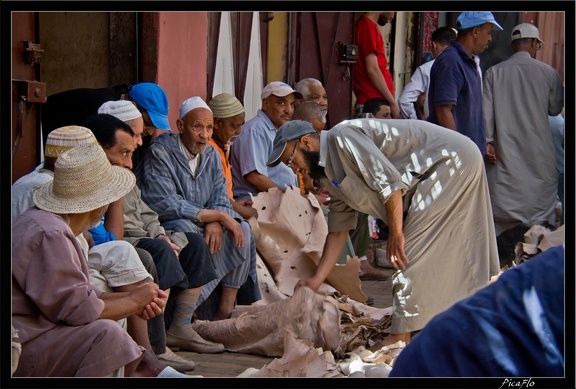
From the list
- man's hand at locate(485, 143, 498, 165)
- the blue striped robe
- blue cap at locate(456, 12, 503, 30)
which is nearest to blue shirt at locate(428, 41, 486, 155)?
blue cap at locate(456, 12, 503, 30)

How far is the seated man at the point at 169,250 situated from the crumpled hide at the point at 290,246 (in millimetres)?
940

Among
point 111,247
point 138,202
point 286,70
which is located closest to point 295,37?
point 286,70

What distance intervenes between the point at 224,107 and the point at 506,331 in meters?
4.98

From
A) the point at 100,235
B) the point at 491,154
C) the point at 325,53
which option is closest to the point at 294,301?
the point at 100,235

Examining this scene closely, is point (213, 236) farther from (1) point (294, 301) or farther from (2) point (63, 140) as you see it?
(2) point (63, 140)

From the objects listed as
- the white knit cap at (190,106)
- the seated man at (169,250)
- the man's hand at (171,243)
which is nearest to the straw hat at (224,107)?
the white knit cap at (190,106)

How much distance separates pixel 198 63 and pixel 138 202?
6.84 ft

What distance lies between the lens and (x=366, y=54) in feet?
29.9

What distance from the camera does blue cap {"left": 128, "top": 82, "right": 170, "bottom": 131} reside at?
5.41 metres

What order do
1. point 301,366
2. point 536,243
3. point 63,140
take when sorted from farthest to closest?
point 536,243, point 301,366, point 63,140

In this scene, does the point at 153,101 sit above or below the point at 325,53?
above

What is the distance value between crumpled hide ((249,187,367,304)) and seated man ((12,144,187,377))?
256cm

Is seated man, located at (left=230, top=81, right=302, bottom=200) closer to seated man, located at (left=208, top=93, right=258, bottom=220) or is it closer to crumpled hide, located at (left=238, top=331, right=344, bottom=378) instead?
seated man, located at (left=208, top=93, right=258, bottom=220)

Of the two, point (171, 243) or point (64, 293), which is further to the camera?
point (171, 243)
